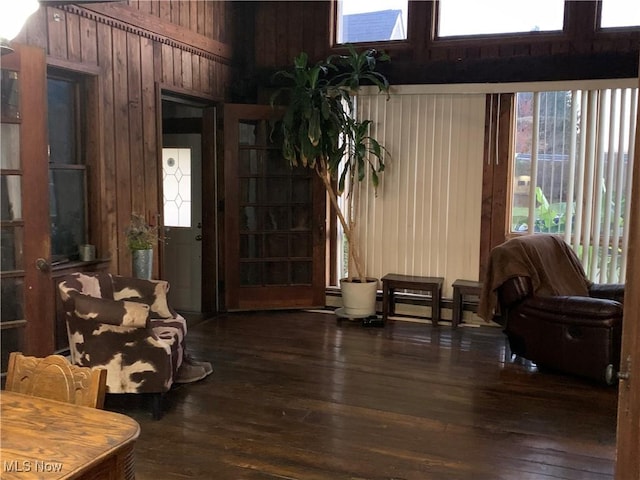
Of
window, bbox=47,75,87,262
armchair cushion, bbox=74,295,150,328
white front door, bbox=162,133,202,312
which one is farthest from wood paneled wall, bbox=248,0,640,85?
armchair cushion, bbox=74,295,150,328

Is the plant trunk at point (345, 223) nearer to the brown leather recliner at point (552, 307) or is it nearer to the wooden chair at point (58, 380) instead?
the brown leather recliner at point (552, 307)

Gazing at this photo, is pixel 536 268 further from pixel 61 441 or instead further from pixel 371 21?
pixel 61 441

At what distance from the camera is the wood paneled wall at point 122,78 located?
13.4ft

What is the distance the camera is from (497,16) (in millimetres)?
5402

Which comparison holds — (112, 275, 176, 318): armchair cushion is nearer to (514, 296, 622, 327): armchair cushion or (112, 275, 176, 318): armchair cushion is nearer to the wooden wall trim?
the wooden wall trim

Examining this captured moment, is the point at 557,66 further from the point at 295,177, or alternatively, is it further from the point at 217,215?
the point at 217,215

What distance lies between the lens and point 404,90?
5648 mm

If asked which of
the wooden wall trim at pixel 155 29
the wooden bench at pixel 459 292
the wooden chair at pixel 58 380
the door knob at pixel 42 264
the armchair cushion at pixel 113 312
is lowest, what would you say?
the wooden bench at pixel 459 292

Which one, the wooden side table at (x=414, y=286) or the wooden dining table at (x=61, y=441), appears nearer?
the wooden dining table at (x=61, y=441)

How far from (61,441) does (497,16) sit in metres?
5.22

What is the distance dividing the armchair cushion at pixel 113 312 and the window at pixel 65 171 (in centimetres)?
101

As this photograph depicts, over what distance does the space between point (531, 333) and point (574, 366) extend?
1.20 feet

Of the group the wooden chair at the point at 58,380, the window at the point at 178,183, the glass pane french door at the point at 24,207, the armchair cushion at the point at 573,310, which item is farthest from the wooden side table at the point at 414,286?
the wooden chair at the point at 58,380

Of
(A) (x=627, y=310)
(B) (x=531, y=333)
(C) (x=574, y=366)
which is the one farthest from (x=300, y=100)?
(A) (x=627, y=310)
